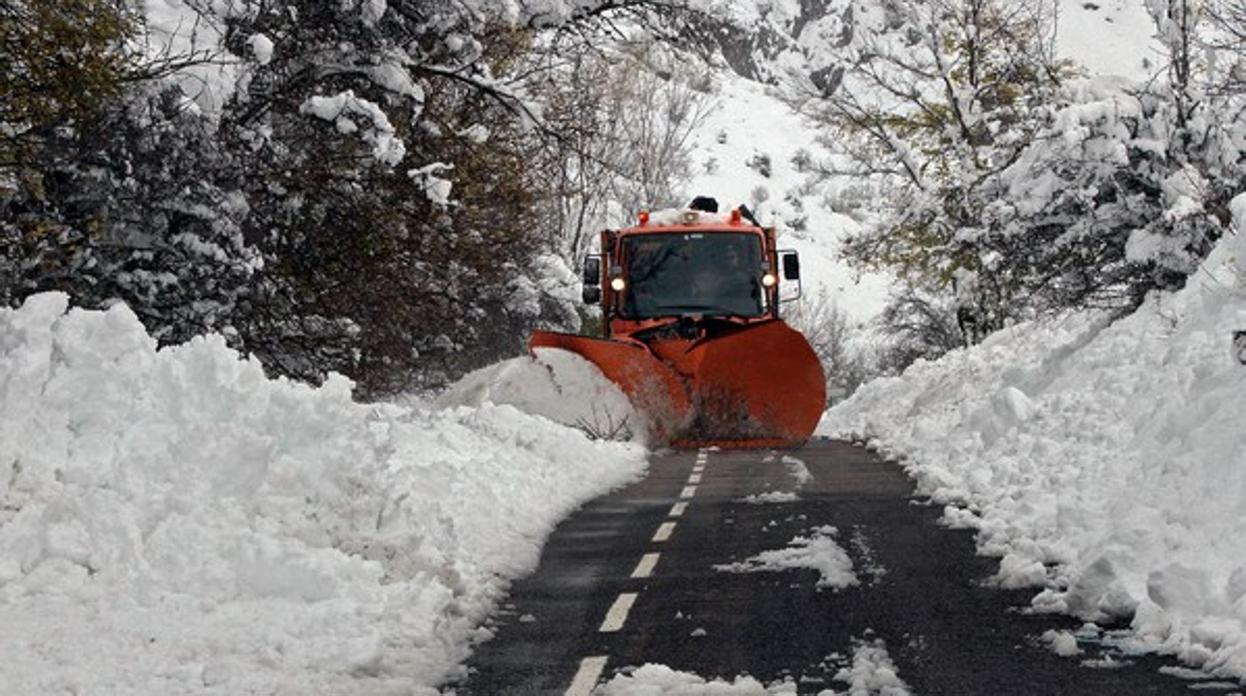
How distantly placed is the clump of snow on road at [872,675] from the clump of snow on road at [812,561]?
191 cm

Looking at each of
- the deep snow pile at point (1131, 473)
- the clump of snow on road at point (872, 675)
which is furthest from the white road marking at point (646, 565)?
the clump of snow on road at point (872, 675)

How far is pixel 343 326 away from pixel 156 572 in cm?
1017

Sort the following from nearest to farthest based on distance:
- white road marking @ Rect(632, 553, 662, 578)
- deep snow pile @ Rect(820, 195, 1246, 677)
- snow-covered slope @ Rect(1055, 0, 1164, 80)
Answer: deep snow pile @ Rect(820, 195, 1246, 677)
white road marking @ Rect(632, 553, 662, 578)
snow-covered slope @ Rect(1055, 0, 1164, 80)

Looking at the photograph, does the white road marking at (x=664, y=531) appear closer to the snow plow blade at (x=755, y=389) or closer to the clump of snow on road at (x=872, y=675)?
the clump of snow on road at (x=872, y=675)

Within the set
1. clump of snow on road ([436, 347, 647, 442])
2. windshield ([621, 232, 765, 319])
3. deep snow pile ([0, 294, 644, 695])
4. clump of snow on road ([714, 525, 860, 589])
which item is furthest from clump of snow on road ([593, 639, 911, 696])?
windshield ([621, 232, 765, 319])

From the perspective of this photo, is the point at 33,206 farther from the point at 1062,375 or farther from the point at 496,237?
the point at 1062,375

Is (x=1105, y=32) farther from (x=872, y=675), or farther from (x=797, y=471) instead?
(x=872, y=675)

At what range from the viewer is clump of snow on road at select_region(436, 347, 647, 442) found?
2159 centimetres

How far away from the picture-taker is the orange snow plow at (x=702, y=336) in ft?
69.9

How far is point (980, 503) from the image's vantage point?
12.8 meters

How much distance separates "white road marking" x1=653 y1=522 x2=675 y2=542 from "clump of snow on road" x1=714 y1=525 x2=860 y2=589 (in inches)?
45.8

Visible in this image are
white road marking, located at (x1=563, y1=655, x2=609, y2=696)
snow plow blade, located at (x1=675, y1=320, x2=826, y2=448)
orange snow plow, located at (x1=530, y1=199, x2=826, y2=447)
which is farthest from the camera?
orange snow plow, located at (x1=530, y1=199, x2=826, y2=447)

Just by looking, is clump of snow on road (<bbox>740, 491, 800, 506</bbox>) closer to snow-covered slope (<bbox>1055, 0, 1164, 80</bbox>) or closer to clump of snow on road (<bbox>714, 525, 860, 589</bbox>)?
clump of snow on road (<bbox>714, 525, 860, 589</bbox>)

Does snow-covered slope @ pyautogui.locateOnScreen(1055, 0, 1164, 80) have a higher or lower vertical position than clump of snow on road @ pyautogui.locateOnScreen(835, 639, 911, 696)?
higher
